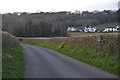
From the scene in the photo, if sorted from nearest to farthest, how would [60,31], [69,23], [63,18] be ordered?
[60,31]
[69,23]
[63,18]

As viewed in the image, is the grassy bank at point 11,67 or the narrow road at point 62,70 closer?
the grassy bank at point 11,67

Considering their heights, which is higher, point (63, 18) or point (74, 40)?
point (63, 18)

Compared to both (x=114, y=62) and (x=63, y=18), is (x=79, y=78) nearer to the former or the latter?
(x=114, y=62)

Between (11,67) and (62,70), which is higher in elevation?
(11,67)

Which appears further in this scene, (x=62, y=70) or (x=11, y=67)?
(x=62, y=70)

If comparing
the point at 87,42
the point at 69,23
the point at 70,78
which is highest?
the point at 69,23

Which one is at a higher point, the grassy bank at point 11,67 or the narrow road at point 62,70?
the grassy bank at point 11,67

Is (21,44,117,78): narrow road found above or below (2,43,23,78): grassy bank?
below

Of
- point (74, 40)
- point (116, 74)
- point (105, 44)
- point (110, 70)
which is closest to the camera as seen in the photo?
point (116, 74)

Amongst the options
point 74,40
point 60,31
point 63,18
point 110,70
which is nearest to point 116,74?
point 110,70

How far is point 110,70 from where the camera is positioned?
32.6ft

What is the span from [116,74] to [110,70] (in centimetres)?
81

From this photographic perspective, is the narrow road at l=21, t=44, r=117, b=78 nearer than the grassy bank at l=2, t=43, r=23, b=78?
No

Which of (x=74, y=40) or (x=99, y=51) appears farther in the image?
(x=74, y=40)
